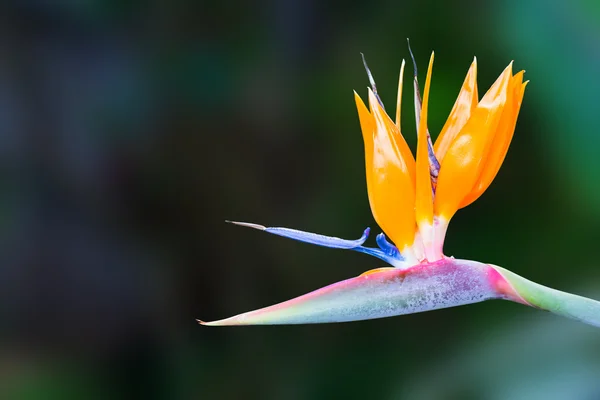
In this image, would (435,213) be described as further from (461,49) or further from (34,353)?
(34,353)

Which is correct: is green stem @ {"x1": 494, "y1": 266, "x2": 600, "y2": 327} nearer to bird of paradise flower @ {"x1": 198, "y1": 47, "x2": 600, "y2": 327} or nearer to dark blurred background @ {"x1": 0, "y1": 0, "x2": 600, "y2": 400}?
bird of paradise flower @ {"x1": 198, "y1": 47, "x2": 600, "y2": 327}

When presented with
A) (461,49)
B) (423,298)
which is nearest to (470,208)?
(461,49)

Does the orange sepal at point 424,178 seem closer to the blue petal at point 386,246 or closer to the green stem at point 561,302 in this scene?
the blue petal at point 386,246

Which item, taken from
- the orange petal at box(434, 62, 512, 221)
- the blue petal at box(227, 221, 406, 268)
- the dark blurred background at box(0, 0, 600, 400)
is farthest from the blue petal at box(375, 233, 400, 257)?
the dark blurred background at box(0, 0, 600, 400)

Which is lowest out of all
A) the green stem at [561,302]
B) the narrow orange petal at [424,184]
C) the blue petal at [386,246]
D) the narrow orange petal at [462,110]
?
the green stem at [561,302]

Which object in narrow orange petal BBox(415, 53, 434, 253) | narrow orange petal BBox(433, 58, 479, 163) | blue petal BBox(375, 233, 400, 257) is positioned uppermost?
narrow orange petal BBox(433, 58, 479, 163)

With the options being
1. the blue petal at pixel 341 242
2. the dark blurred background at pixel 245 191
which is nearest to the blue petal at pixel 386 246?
the blue petal at pixel 341 242
